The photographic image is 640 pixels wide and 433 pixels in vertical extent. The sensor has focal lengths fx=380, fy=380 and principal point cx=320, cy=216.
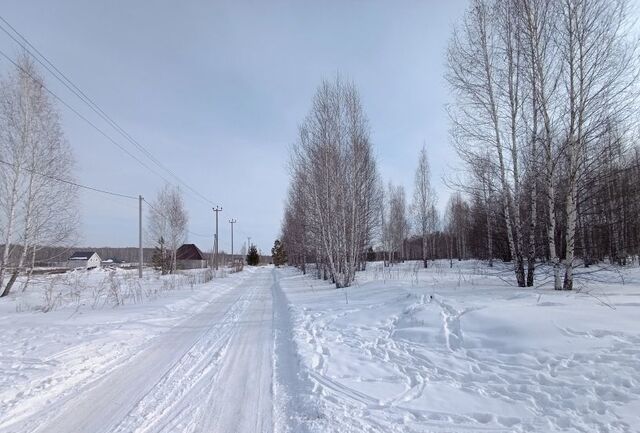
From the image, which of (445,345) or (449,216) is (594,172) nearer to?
(445,345)

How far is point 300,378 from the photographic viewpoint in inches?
217

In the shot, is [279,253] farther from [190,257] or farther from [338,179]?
[338,179]

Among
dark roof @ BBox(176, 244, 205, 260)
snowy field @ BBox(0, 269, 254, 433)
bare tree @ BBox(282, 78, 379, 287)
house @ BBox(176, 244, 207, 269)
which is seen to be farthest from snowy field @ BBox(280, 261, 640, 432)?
dark roof @ BBox(176, 244, 205, 260)

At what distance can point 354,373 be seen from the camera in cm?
564

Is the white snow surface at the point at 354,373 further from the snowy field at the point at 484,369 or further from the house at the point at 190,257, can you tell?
the house at the point at 190,257

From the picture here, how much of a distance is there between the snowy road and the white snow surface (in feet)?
0.08

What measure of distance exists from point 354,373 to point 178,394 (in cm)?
245

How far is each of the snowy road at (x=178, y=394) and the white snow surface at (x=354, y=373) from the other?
0.08ft

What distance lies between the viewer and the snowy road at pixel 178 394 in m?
3.97

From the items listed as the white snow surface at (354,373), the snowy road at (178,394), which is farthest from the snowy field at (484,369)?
the snowy road at (178,394)

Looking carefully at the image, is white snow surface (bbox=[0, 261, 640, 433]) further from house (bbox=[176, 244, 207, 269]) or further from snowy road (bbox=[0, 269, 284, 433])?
house (bbox=[176, 244, 207, 269])

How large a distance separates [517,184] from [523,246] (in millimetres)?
2298

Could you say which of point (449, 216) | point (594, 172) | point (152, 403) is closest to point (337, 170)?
point (594, 172)

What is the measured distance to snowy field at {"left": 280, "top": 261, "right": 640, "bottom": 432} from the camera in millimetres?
3871
